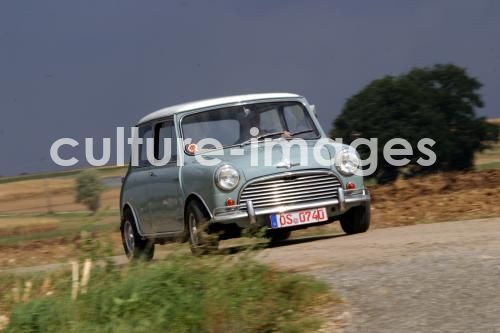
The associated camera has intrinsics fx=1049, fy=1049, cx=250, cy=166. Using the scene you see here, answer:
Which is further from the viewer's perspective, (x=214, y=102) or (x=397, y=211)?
(x=397, y=211)

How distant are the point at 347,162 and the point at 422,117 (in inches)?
703

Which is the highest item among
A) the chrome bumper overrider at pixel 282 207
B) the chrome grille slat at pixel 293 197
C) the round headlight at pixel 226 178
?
the round headlight at pixel 226 178

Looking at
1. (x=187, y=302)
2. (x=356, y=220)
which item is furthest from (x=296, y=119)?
(x=187, y=302)

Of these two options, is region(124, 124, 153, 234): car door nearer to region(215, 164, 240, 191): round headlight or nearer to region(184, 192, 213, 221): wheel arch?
region(184, 192, 213, 221): wheel arch

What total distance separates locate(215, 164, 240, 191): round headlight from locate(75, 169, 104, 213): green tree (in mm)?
20129

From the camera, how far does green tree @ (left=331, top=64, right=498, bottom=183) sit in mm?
27516

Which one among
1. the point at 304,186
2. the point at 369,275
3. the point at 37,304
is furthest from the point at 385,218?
the point at 37,304

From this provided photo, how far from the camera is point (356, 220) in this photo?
11367 mm

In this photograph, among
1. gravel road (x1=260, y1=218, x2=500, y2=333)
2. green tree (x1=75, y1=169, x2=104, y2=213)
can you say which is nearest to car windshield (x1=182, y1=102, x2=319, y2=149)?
gravel road (x1=260, y1=218, x2=500, y2=333)

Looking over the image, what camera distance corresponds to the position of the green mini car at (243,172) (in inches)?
409

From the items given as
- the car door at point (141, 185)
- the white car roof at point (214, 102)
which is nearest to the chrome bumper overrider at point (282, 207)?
the white car roof at point (214, 102)

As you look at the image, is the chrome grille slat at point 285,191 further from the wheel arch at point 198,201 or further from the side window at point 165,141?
the side window at point 165,141

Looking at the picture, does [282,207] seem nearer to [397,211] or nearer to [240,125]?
[240,125]

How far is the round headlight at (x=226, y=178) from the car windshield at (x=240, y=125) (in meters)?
0.75
